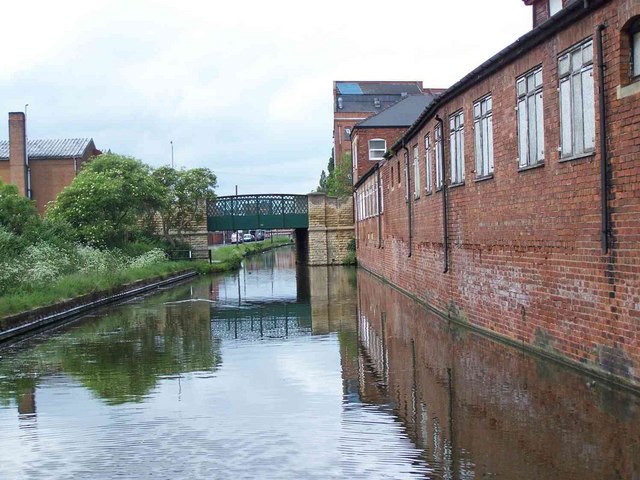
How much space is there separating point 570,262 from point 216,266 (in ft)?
129

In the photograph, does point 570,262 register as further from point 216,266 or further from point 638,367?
point 216,266

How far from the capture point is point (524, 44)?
12.4 metres

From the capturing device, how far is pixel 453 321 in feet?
55.7

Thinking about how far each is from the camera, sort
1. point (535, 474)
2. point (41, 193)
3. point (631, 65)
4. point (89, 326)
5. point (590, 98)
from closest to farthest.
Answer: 1. point (535, 474)
2. point (631, 65)
3. point (590, 98)
4. point (89, 326)
5. point (41, 193)

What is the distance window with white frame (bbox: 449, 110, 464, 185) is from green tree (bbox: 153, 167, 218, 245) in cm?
3225

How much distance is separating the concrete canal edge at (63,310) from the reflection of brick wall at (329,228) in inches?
805

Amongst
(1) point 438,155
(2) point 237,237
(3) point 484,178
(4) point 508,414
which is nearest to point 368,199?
(1) point 438,155

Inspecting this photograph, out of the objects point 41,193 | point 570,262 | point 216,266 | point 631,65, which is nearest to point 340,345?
point 570,262

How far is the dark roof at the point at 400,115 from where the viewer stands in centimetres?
5084

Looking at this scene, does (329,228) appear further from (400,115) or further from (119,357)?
(119,357)

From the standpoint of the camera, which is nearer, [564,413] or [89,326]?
[564,413]

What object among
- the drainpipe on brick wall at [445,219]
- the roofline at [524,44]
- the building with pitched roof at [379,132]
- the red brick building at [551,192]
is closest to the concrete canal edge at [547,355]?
the red brick building at [551,192]

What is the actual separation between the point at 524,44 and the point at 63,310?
1417 cm

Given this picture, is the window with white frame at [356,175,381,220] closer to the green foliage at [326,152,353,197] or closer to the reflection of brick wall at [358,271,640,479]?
the green foliage at [326,152,353,197]
